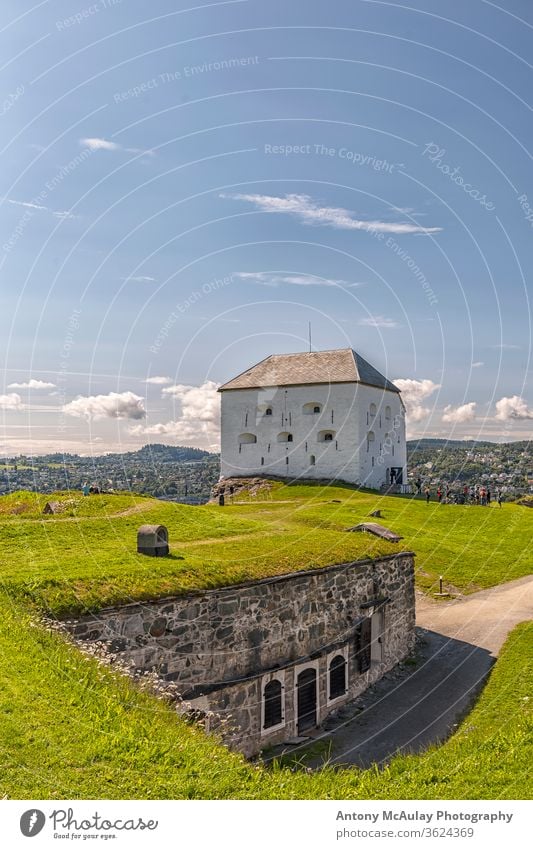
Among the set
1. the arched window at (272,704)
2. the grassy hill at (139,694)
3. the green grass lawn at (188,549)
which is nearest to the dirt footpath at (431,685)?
the grassy hill at (139,694)

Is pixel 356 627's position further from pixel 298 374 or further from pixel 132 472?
pixel 298 374

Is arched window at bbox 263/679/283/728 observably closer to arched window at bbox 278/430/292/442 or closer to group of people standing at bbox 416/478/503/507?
group of people standing at bbox 416/478/503/507

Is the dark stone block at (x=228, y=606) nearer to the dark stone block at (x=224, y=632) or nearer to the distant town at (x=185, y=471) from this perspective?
the dark stone block at (x=224, y=632)

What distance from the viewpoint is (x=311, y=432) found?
40281 millimetres

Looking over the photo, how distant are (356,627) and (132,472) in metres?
11.6

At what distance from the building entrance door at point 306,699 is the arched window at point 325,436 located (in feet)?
93.5

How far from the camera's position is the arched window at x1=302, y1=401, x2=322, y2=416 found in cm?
4019

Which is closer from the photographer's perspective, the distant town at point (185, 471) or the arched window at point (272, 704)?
Answer: the arched window at point (272, 704)

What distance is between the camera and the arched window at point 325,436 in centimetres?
4010

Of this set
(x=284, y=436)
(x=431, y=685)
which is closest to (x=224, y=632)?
(x=431, y=685)

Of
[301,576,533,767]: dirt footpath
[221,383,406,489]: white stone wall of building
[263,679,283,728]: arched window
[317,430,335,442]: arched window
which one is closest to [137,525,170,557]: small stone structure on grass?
[263,679,283,728]: arched window

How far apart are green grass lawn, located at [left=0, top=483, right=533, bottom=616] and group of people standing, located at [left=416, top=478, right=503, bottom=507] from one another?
5.79 m

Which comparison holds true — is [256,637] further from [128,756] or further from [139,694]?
[128,756]

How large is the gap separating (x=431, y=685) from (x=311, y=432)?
27111 millimetres
